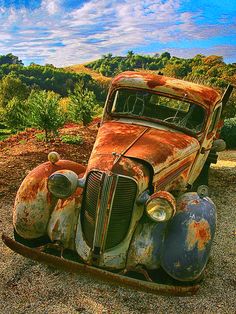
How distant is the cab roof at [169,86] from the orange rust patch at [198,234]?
2723 millimetres

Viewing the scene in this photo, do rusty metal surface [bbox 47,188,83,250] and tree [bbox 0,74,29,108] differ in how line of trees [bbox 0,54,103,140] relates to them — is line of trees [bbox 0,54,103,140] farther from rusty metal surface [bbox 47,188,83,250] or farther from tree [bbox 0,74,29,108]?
rusty metal surface [bbox 47,188,83,250]

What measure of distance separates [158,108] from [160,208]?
279 cm

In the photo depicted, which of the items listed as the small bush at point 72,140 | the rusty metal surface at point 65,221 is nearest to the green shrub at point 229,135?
the small bush at point 72,140

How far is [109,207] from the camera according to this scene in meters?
5.19

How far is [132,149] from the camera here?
5734mm

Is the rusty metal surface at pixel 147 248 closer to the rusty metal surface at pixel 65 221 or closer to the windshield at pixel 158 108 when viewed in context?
the rusty metal surface at pixel 65 221

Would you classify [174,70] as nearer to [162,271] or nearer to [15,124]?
[15,124]

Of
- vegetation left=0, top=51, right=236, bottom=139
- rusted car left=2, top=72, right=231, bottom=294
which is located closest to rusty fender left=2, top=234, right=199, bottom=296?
rusted car left=2, top=72, right=231, bottom=294

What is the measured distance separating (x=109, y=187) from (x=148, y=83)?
9.59 ft

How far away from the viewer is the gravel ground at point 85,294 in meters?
5.25

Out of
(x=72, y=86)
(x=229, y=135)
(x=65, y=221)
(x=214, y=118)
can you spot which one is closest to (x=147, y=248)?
(x=65, y=221)

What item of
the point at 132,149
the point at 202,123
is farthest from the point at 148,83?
the point at 132,149

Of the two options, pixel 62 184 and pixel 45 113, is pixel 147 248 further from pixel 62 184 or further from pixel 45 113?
pixel 45 113

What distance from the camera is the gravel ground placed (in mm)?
5246
